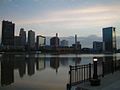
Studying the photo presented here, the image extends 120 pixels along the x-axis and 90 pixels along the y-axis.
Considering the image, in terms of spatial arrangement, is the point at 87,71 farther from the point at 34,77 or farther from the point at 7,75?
the point at 7,75

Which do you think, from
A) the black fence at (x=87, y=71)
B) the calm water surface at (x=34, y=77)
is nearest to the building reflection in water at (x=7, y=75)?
the calm water surface at (x=34, y=77)

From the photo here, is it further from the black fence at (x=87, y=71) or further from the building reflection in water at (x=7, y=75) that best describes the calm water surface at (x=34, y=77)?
the black fence at (x=87, y=71)

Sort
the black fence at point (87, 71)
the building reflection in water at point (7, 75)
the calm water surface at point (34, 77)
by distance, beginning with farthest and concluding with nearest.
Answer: the building reflection in water at point (7, 75) < the calm water surface at point (34, 77) < the black fence at point (87, 71)

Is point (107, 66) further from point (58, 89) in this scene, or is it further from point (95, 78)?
point (95, 78)

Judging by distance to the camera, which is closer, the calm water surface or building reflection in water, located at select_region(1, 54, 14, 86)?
the calm water surface

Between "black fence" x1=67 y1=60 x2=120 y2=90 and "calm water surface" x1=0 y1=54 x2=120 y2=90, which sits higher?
"black fence" x1=67 y1=60 x2=120 y2=90

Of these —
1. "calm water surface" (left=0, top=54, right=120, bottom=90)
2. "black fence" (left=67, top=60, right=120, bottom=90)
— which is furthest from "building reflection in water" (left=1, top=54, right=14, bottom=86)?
"black fence" (left=67, top=60, right=120, bottom=90)

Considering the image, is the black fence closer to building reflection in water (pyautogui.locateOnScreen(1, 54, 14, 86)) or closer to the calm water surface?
the calm water surface

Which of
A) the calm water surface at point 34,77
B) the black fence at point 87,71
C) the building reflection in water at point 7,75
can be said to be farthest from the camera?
the building reflection in water at point 7,75

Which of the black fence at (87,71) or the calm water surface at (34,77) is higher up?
the black fence at (87,71)

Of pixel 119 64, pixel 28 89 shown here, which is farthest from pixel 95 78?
pixel 119 64

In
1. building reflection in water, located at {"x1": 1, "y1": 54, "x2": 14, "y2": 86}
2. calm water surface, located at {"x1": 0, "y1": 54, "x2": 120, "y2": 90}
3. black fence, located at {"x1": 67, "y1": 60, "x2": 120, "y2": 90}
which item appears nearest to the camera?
black fence, located at {"x1": 67, "y1": 60, "x2": 120, "y2": 90}

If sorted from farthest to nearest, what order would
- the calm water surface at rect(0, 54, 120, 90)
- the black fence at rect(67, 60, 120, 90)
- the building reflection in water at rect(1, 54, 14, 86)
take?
the building reflection in water at rect(1, 54, 14, 86)
the calm water surface at rect(0, 54, 120, 90)
the black fence at rect(67, 60, 120, 90)

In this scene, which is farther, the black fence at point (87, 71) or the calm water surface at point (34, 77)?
the calm water surface at point (34, 77)
